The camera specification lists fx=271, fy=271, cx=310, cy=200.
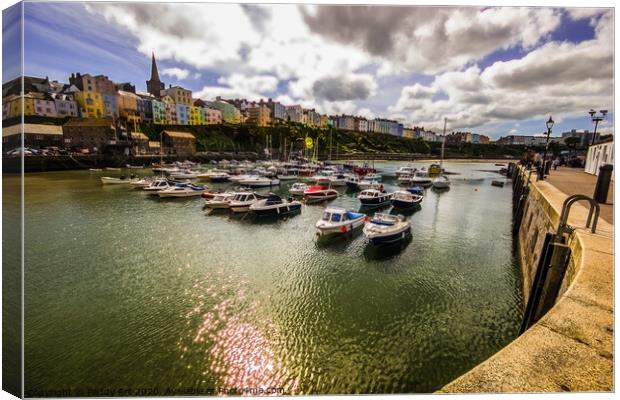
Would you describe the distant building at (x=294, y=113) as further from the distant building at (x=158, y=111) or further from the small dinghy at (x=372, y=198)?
the small dinghy at (x=372, y=198)

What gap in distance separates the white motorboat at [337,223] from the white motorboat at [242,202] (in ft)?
30.8

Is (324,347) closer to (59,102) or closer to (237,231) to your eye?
(237,231)

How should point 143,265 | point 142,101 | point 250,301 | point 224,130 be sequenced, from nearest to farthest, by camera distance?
point 250,301
point 143,265
point 142,101
point 224,130

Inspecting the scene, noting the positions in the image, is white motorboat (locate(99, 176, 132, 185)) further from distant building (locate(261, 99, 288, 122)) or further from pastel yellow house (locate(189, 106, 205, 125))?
distant building (locate(261, 99, 288, 122))

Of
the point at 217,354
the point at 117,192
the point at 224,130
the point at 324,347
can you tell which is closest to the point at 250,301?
the point at 217,354

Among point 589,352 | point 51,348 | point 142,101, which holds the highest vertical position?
point 142,101

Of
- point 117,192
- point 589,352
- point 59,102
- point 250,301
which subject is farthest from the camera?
point 59,102

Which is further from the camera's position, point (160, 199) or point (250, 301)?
point (160, 199)

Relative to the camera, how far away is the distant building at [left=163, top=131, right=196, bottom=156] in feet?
307

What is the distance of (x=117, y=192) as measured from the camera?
37.3 metres

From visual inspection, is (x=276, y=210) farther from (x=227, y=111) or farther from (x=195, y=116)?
(x=227, y=111)

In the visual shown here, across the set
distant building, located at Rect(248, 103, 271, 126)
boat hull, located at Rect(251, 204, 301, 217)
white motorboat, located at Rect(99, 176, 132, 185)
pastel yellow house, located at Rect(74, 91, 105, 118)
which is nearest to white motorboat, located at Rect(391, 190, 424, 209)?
boat hull, located at Rect(251, 204, 301, 217)

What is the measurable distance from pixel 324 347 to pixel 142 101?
137090 mm

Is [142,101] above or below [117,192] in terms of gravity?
above
